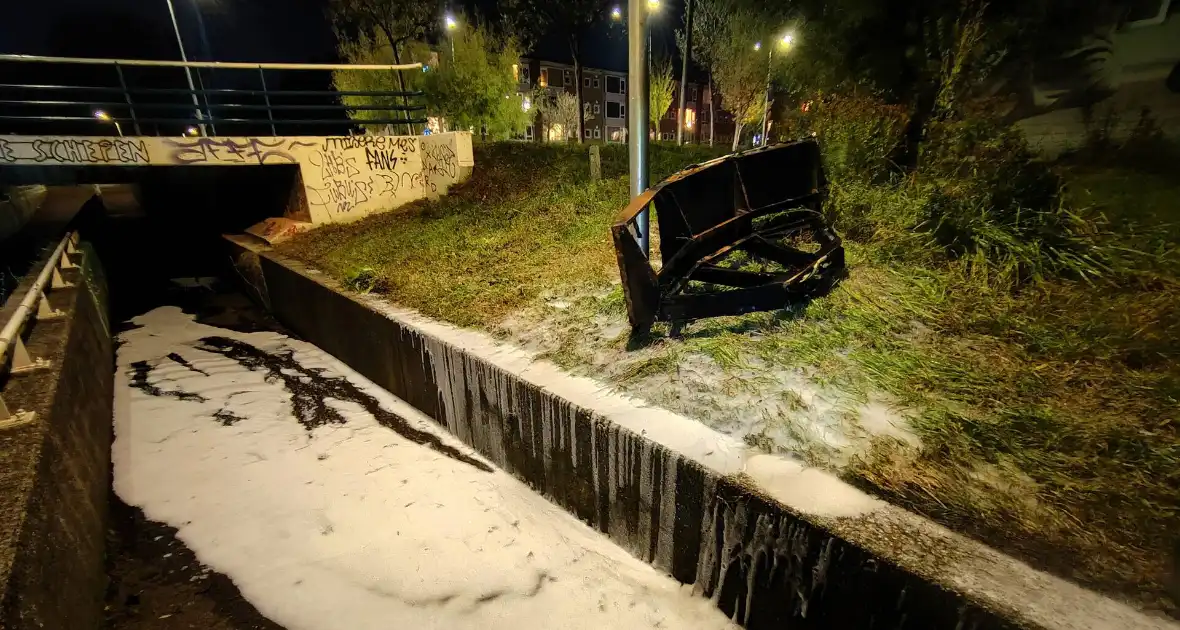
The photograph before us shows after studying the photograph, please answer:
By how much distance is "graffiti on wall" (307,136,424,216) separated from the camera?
34.0 ft

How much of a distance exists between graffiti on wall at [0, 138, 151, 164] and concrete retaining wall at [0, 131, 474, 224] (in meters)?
0.01

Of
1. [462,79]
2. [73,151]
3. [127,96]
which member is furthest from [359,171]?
→ [462,79]

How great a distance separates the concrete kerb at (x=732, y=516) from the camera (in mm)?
1900

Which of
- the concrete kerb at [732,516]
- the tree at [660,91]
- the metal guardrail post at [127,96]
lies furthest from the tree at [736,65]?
the concrete kerb at [732,516]

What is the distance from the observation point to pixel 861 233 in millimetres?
5426

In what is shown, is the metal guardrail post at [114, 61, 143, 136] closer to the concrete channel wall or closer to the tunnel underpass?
the tunnel underpass

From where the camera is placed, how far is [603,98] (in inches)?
2069

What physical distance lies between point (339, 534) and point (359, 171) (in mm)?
8832

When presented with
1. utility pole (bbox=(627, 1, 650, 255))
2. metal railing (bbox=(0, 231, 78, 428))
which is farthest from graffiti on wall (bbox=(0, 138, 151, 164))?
utility pole (bbox=(627, 1, 650, 255))

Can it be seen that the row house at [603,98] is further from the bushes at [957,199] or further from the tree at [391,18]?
the bushes at [957,199]

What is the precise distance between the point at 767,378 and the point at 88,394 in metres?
6.34

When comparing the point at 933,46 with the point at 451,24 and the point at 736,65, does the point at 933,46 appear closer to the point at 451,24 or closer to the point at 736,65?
the point at 451,24

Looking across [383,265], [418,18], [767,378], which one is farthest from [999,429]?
[418,18]

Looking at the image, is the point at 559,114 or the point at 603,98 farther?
the point at 603,98
